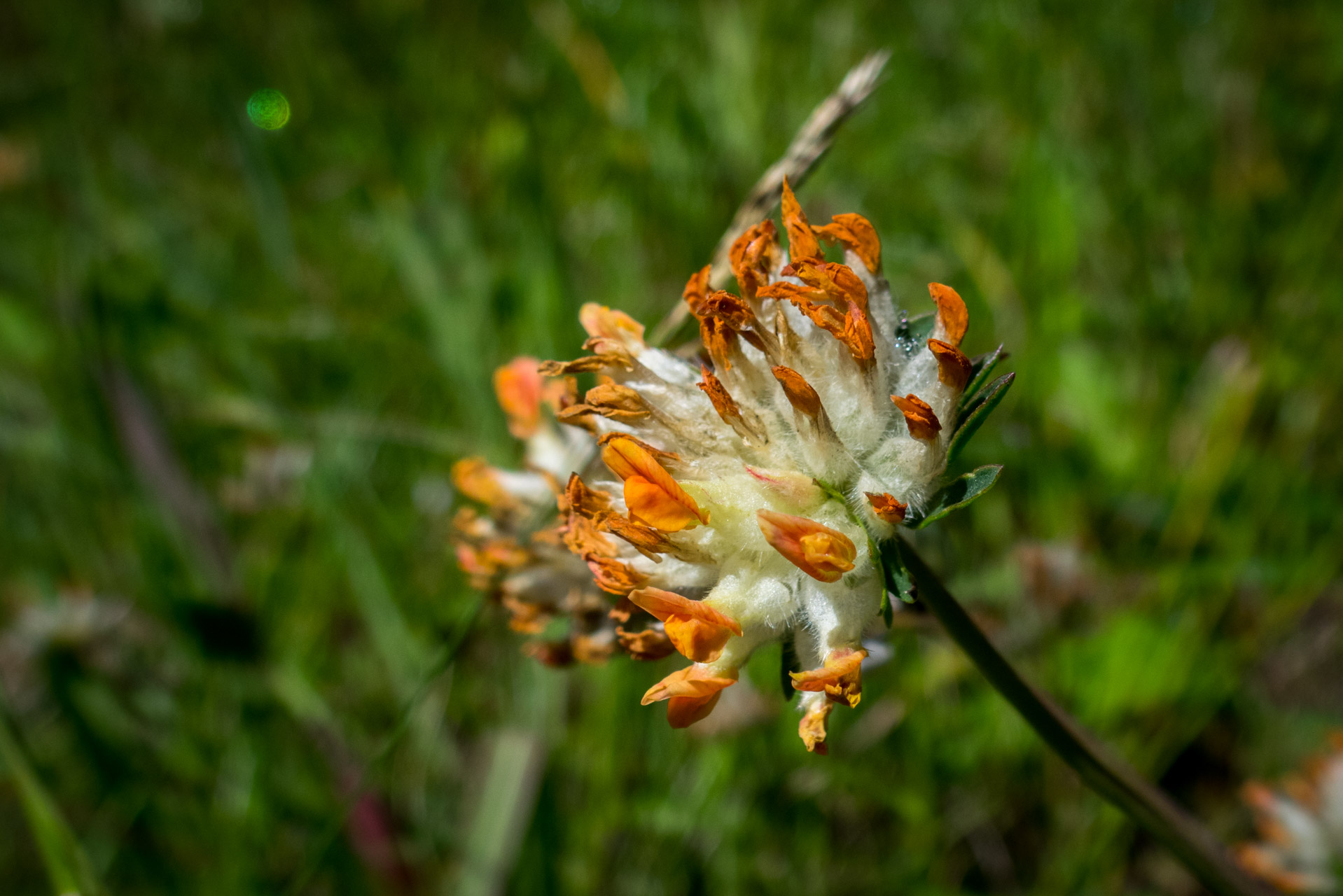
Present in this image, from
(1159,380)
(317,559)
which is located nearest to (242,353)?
(317,559)

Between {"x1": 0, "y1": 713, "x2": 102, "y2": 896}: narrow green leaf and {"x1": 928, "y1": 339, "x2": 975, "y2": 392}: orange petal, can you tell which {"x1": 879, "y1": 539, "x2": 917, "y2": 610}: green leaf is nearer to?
{"x1": 928, "y1": 339, "x2": 975, "y2": 392}: orange petal

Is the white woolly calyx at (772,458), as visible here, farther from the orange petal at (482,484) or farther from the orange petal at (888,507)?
the orange petal at (482,484)

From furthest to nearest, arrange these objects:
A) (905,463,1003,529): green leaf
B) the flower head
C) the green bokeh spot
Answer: the green bokeh spot < the flower head < (905,463,1003,529): green leaf

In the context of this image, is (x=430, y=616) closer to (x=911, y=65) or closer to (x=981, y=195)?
(x=981, y=195)

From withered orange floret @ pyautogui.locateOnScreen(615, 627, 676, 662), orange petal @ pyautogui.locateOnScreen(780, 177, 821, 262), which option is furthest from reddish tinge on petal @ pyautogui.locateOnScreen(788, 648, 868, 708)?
orange petal @ pyautogui.locateOnScreen(780, 177, 821, 262)

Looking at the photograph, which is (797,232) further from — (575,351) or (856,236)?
(575,351)

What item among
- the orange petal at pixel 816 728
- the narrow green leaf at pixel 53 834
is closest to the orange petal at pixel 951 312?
the orange petal at pixel 816 728
